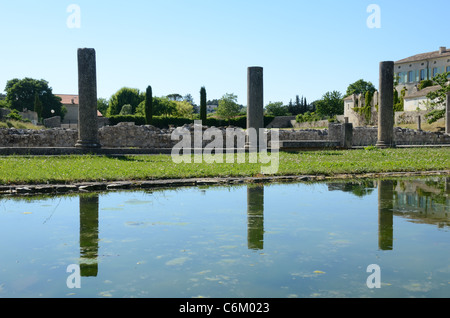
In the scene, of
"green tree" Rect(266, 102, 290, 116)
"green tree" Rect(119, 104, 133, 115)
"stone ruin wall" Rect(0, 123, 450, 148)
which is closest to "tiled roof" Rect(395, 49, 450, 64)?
"green tree" Rect(266, 102, 290, 116)

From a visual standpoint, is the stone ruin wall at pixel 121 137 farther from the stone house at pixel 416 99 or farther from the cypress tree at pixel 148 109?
the stone house at pixel 416 99

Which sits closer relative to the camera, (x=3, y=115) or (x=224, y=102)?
(x=3, y=115)

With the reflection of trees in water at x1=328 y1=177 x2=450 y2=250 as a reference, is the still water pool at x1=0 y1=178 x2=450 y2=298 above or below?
below

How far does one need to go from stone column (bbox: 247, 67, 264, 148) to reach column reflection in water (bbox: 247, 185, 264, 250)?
30.3 feet

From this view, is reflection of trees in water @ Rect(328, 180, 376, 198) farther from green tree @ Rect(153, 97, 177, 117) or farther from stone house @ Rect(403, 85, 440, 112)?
green tree @ Rect(153, 97, 177, 117)

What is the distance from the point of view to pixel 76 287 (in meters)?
3.67

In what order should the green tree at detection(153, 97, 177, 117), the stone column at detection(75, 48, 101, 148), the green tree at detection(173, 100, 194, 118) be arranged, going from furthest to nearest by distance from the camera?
the green tree at detection(173, 100, 194, 118) < the green tree at detection(153, 97, 177, 117) < the stone column at detection(75, 48, 101, 148)

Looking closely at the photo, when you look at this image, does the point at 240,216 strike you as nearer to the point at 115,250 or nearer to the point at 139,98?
the point at 115,250

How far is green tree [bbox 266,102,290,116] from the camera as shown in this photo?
103m

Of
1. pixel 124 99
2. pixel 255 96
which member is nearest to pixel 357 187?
pixel 255 96

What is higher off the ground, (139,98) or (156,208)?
(139,98)

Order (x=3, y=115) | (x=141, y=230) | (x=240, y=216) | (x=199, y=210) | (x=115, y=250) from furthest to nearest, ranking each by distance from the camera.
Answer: (x=3, y=115) < (x=199, y=210) < (x=240, y=216) < (x=141, y=230) < (x=115, y=250)

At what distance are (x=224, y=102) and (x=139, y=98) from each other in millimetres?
19620

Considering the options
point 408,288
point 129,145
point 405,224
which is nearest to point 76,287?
point 408,288
